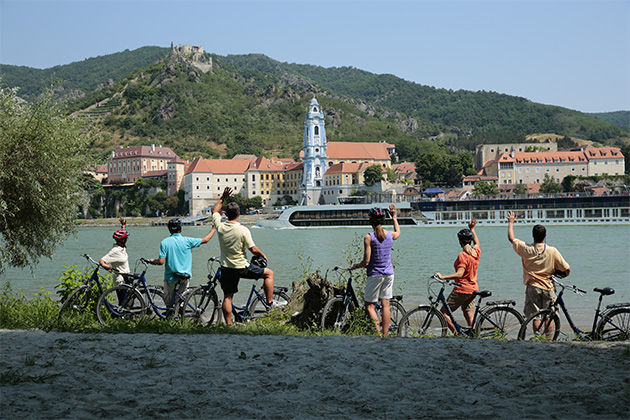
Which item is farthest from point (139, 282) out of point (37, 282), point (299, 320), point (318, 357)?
point (37, 282)

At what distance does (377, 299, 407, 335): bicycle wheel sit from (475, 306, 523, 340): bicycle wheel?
2.69 ft

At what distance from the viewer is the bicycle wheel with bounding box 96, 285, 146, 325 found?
7008 mm

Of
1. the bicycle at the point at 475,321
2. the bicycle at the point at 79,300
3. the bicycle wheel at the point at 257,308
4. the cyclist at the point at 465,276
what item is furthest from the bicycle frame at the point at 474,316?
the bicycle at the point at 79,300

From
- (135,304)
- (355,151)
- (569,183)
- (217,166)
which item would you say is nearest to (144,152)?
(217,166)

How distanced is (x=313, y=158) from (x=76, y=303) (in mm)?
106214

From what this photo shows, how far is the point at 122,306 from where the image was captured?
710cm

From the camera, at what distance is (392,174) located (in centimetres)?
11006

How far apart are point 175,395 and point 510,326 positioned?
379 cm

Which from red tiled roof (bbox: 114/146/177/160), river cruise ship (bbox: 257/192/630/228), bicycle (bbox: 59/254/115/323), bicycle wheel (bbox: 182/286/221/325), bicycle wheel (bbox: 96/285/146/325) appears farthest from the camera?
red tiled roof (bbox: 114/146/177/160)

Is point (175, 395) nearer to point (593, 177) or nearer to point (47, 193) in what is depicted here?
point (47, 193)

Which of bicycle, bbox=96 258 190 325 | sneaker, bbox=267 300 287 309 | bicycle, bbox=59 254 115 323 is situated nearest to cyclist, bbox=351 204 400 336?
sneaker, bbox=267 300 287 309

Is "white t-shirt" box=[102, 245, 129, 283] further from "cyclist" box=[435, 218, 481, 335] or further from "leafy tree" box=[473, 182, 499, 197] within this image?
"leafy tree" box=[473, 182, 499, 197]

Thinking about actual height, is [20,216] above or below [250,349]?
above

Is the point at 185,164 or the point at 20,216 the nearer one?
the point at 20,216
